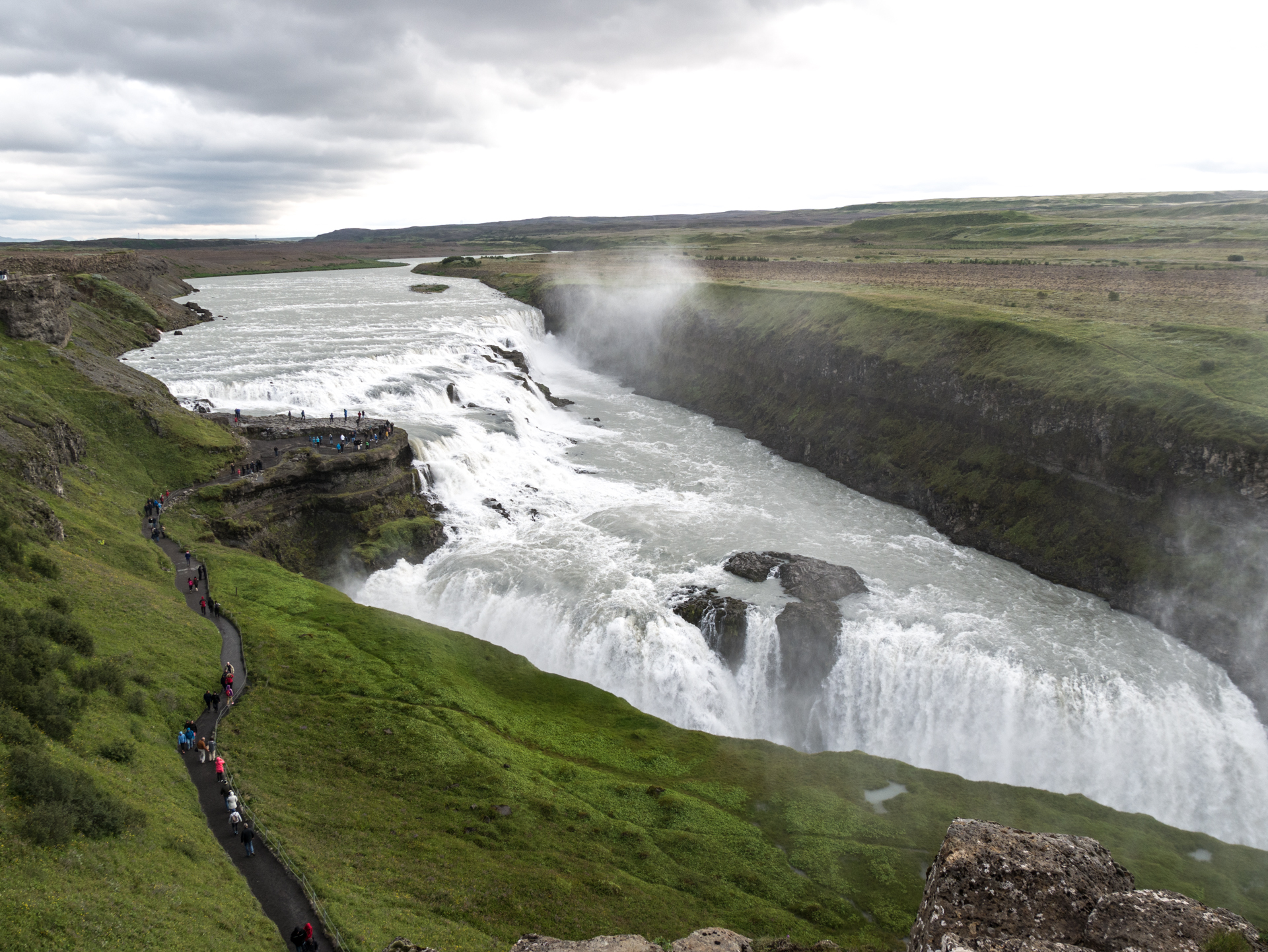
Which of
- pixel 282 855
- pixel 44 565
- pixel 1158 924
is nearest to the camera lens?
pixel 1158 924

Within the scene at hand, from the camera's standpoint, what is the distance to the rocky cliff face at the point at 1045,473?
36562 millimetres

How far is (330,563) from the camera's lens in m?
43.2

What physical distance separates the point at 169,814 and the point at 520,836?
9.58m

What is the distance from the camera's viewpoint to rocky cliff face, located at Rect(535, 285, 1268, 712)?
36.6 m

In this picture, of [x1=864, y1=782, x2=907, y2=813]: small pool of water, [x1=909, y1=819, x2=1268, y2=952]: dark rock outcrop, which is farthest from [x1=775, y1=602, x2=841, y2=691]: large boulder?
[x1=909, y1=819, x2=1268, y2=952]: dark rock outcrop

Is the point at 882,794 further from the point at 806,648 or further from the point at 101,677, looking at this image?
the point at 101,677

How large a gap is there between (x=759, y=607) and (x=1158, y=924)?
25.2 metres

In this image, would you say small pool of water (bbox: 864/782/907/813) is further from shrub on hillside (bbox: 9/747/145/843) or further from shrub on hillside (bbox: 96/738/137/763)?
shrub on hillside (bbox: 96/738/137/763)

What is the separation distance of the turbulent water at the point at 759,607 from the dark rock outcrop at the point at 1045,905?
19446mm

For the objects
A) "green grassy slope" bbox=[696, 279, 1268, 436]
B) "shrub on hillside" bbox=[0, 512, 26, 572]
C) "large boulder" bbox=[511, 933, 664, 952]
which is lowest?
"large boulder" bbox=[511, 933, 664, 952]

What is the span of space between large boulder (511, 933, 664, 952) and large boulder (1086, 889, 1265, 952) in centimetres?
745

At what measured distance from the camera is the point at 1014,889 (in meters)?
13.0

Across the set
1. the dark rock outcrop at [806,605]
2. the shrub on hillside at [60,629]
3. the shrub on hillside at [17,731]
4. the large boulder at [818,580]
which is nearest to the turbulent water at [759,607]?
the dark rock outcrop at [806,605]

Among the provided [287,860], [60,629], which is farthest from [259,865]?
[60,629]
